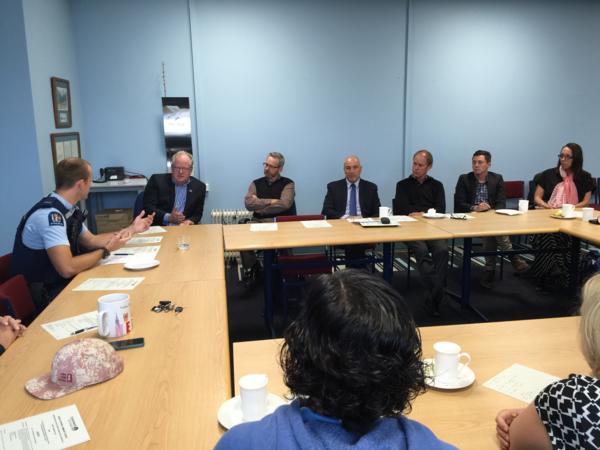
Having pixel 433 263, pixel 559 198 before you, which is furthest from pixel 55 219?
pixel 559 198

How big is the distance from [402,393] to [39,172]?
4.02 meters

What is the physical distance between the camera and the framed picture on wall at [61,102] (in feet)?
14.4

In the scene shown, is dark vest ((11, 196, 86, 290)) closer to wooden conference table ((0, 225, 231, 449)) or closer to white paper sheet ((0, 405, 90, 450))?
wooden conference table ((0, 225, 231, 449))

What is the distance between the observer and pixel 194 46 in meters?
5.23

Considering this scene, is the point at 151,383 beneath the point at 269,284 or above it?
above

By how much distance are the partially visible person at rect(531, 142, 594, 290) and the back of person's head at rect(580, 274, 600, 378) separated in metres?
3.57

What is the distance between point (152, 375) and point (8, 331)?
2.28ft

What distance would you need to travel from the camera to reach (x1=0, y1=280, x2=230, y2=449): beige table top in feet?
4.01

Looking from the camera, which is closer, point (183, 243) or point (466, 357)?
point (466, 357)

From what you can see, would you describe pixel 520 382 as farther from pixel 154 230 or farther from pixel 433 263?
pixel 154 230

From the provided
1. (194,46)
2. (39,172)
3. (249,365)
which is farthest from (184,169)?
(249,365)

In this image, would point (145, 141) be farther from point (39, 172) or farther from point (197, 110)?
point (39, 172)

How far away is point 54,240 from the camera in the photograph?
99.1 inches

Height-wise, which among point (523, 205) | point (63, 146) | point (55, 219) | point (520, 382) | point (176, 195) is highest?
point (63, 146)
